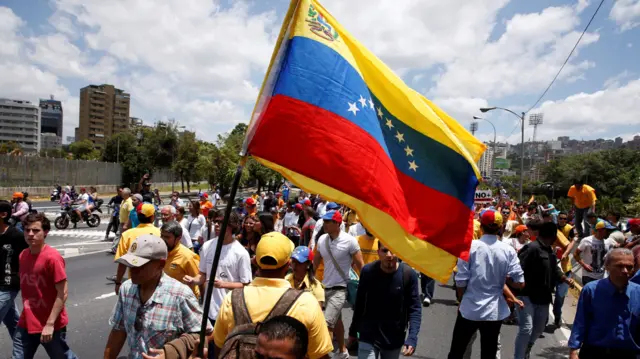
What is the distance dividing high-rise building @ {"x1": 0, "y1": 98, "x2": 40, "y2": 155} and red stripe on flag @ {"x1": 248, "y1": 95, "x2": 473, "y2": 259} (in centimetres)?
18114

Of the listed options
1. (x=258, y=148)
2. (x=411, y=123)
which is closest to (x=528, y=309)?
(x=411, y=123)

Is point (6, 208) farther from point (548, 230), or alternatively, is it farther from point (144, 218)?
point (548, 230)

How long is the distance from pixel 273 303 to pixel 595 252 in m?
6.05

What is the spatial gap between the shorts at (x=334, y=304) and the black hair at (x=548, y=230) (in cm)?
243

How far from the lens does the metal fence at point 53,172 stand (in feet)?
110

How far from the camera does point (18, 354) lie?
381 centimetres

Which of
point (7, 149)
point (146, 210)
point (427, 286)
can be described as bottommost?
point (427, 286)

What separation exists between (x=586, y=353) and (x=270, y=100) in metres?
3.14

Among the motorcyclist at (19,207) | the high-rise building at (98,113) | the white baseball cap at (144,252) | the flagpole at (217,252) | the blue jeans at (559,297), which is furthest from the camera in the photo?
→ the high-rise building at (98,113)

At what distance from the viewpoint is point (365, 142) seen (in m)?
2.87

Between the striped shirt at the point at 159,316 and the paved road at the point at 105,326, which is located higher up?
the striped shirt at the point at 159,316

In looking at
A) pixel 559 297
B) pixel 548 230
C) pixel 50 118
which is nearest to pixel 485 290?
pixel 548 230

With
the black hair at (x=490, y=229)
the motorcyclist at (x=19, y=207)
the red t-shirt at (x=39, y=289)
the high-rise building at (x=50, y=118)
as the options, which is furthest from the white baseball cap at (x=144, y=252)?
the high-rise building at (x=50, y=118)

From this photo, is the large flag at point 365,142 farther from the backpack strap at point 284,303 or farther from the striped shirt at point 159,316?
the striped shirt at point 159,316
